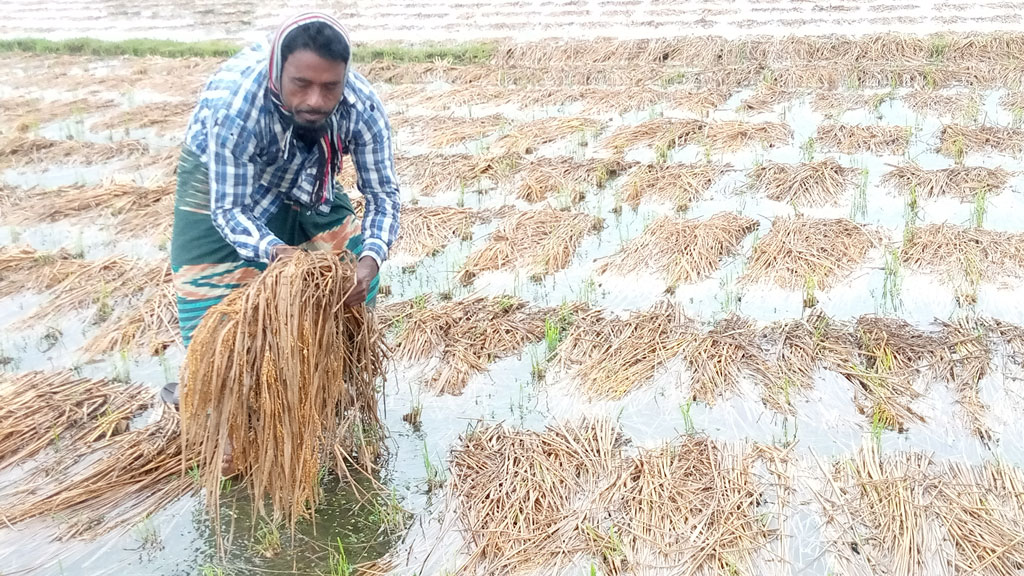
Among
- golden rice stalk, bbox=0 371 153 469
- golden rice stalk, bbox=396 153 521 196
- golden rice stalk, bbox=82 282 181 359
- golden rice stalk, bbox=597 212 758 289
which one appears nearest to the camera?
golden rice stalk, bbox=0 371 153 469

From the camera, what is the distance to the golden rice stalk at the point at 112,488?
2.69m

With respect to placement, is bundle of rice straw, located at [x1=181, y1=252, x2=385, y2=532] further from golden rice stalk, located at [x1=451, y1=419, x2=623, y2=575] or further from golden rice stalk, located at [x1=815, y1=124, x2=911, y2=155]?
golden rice stalk, located at [x1=815, y1=124, x2=911, y2=155]

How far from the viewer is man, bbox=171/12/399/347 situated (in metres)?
2.23

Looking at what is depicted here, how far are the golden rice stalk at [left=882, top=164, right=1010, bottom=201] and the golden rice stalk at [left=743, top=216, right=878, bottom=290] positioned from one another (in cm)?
70

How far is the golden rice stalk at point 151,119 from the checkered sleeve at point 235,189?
17.7 ft

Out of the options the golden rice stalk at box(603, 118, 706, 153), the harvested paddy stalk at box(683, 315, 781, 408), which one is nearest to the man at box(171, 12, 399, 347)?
the harvested paddy stalk at box(683, 315, 781, 408)

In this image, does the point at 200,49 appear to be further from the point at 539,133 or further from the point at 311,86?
the point at 311,86

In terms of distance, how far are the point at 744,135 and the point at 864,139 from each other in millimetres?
777

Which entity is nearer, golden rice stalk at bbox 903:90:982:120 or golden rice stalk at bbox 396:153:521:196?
golden rice stalk at bbox 396:153:521:196

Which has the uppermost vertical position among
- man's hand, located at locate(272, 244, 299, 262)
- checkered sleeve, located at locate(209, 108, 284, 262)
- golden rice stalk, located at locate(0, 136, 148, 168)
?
checkered sleeve, located at locate(209, 108, 284, 262)

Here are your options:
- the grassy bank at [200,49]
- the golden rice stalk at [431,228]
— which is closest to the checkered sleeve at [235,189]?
the golden rice stalk at [431,228]

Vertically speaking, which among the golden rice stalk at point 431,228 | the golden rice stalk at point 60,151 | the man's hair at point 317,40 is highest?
the man's hair at point 317,40

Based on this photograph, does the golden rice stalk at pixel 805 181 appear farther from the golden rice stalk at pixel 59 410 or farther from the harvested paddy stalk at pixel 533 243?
the golden rice stalk at pixel 59 410

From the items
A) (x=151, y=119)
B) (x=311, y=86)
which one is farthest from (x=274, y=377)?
(x=151, y=119)
